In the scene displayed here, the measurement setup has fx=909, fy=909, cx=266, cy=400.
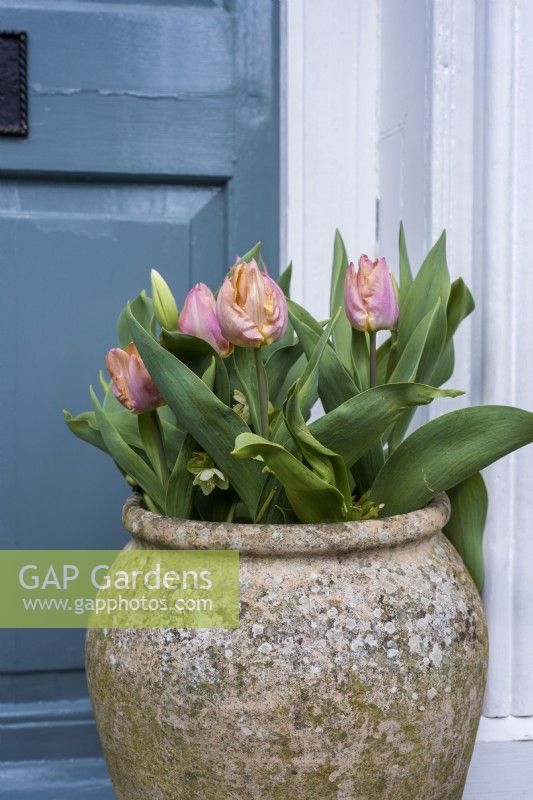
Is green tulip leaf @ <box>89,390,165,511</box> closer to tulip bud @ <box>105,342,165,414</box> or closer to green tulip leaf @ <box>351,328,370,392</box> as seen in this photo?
tulip bud @ <box>105,342,165,414</box>

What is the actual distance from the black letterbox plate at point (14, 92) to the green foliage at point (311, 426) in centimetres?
43

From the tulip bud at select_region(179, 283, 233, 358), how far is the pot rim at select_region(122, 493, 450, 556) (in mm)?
154

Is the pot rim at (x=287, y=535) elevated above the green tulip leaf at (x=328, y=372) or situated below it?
below

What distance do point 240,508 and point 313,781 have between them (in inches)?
9.7

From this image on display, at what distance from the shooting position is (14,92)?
3.88 ft

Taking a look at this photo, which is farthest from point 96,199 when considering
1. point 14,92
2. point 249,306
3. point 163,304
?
point 249,306

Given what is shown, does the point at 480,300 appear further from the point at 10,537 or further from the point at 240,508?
the point at 10,537

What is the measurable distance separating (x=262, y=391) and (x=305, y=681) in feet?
0.74

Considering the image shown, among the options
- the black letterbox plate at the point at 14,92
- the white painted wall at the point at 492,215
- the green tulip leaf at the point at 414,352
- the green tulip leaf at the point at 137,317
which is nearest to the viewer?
the green tulip leaf at the point at 414,352

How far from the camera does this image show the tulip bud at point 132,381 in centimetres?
75

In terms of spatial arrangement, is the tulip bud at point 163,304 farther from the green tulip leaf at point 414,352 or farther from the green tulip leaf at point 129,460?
the green tulip leaf at point 414,352

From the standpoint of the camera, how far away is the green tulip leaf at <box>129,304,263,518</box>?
2.33 ft

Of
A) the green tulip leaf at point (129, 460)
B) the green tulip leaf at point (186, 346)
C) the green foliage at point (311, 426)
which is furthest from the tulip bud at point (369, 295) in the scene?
the green tulip leaf at point (129, 460)

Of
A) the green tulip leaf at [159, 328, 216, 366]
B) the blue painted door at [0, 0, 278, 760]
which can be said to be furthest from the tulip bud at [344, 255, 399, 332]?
the blue painted door at [0, 0, 278, 760]
